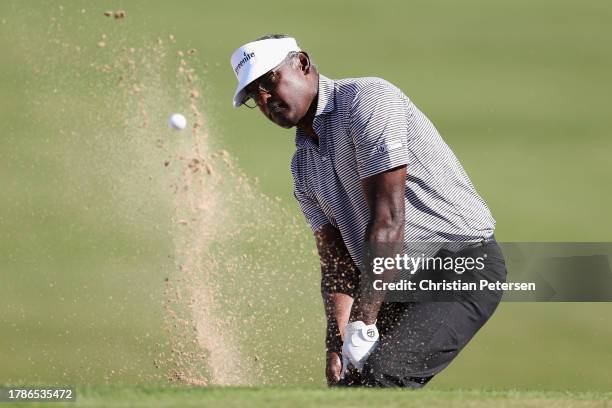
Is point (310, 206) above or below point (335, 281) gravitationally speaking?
above

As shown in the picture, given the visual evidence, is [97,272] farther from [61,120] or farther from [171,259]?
[61,120]

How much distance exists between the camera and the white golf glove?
10.6 ft

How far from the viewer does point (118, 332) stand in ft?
19.0

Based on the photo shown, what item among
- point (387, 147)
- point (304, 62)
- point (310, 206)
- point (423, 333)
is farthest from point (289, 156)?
point (387, 147)

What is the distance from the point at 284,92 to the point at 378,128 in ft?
1.18

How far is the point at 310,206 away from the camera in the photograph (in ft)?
12.3

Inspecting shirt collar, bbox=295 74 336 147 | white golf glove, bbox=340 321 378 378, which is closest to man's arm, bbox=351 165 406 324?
white golf glove, bbox=340 321 378 378

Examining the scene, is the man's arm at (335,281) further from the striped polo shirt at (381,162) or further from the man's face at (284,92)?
the man's face at (284,92)

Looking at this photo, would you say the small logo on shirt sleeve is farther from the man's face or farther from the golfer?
the man's face

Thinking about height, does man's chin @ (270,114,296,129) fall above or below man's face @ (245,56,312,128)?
below

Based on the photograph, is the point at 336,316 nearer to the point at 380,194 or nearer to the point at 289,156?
the point at 380,194

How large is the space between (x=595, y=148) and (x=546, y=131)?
37cm

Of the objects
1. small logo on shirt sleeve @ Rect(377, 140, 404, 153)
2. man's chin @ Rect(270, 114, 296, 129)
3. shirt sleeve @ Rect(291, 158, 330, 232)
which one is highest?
man's chin @ Rect(270, 114, 296, 129)

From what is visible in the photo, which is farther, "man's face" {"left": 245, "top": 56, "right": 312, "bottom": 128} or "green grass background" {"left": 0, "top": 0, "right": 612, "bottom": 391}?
"green grass background" {"left": 0, "top": 0, "right": 612, "bottom": 391}
